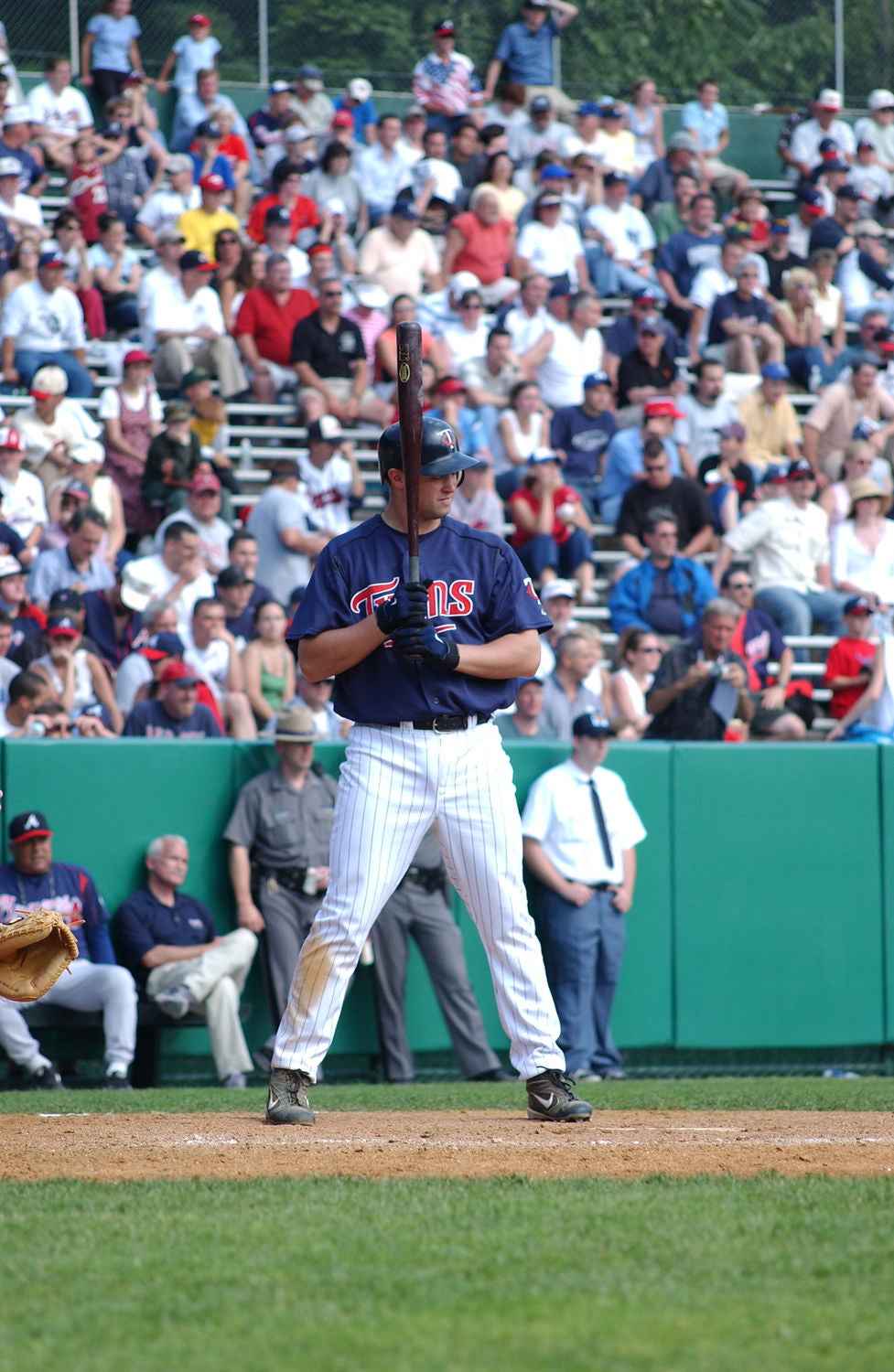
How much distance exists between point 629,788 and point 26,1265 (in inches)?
298

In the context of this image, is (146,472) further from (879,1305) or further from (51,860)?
(879,1305)

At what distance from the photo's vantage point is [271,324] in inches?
576

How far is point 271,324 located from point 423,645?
386 inches

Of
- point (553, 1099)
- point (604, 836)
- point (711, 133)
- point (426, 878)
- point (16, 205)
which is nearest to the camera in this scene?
point (553, 1099)

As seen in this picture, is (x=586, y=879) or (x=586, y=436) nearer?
(x=586, y=879)

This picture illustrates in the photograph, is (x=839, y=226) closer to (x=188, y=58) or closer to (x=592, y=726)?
(x=188, y=58)

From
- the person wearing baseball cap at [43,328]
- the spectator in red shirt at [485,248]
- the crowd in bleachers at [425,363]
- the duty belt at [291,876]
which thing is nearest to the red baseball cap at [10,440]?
the crowd in bleachers at [425,363]

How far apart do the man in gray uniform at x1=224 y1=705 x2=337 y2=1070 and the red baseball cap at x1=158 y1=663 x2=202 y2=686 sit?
26.2 inches

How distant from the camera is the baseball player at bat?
5.57 m

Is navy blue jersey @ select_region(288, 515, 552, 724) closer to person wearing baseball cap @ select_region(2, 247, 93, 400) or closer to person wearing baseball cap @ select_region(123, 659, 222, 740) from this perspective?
person wearing baseball cap @ select_region(123, 659, 222, 740)

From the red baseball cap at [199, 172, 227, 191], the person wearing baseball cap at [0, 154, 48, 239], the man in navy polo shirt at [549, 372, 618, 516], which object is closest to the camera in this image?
the person wearing baseball cap at [0, 154, 48, 239]

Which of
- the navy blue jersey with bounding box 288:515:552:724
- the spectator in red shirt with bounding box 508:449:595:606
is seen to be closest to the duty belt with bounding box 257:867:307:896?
the spectator in red shirt with bounding box 508:449:595:606

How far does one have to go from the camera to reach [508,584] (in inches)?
228

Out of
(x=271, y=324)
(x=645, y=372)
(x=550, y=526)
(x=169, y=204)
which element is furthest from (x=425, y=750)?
(x=169, y=204)
